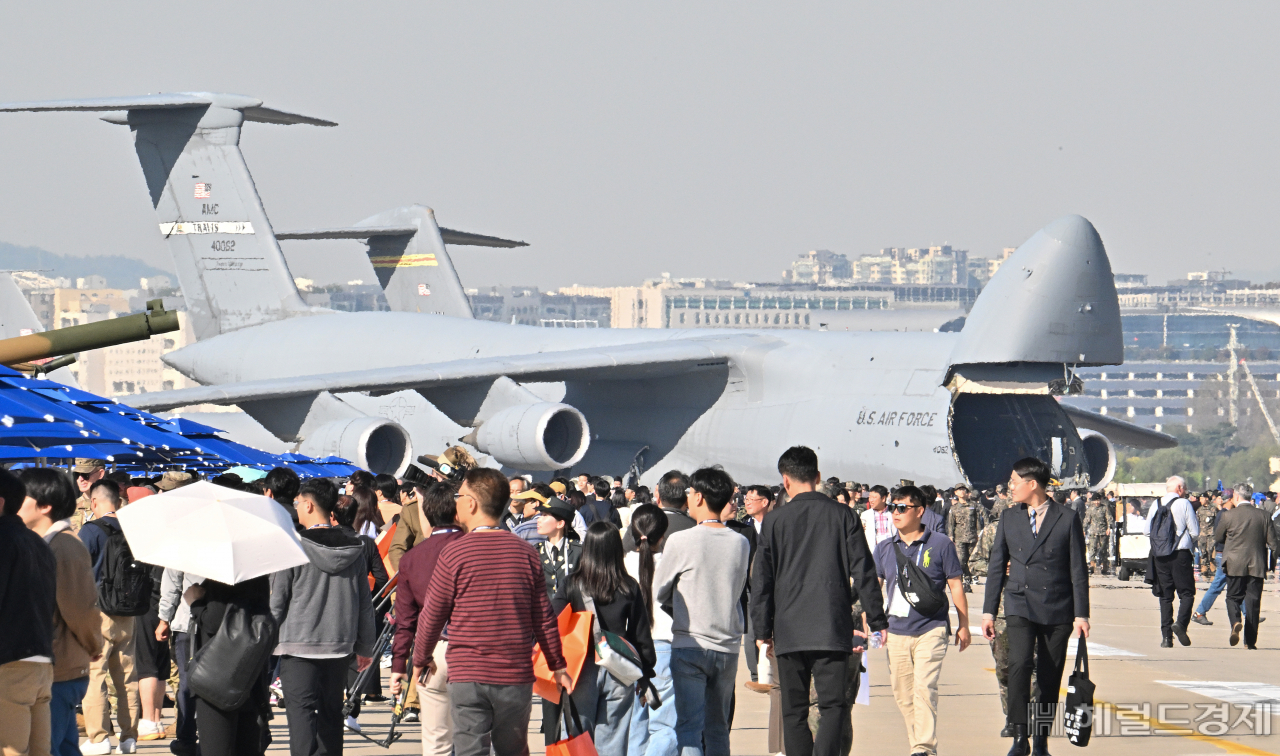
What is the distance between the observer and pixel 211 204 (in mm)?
26484

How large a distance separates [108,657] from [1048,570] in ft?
14.8

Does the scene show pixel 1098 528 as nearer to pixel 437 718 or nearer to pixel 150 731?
pixel 150 731

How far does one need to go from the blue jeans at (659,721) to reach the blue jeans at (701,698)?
4 cm

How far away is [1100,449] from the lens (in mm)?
20609

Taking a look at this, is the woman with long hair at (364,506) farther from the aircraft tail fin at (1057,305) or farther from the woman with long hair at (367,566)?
the aircraft tail fin at (1057,305)

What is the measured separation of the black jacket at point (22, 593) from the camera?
5.33m

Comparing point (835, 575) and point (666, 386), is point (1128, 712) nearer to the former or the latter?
point (835, 575)

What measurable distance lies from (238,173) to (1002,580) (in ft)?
66.7

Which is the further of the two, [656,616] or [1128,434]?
[1128,434]

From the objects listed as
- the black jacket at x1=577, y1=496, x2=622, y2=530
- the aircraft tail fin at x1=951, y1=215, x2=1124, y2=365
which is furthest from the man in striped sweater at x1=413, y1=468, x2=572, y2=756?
the aircraft tail fin at x1=951, y1=215, x2=1124, y2=365

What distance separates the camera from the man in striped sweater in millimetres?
5875

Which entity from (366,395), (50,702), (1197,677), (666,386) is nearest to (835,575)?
(50,702)

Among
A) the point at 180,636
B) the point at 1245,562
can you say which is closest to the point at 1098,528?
the point at 1245,562

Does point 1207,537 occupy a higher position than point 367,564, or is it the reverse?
point 367,564
